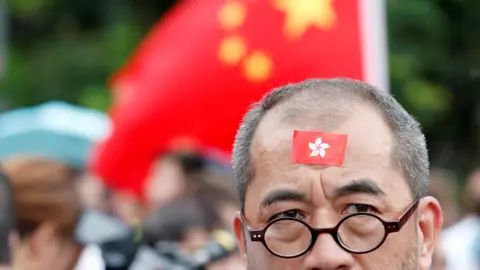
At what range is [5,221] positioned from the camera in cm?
430

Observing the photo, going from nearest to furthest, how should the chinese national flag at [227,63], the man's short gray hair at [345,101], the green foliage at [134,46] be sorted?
the man's short gray hair at [345,101] < the chinese national flag at [227,63] < the green foliage at [134,46]

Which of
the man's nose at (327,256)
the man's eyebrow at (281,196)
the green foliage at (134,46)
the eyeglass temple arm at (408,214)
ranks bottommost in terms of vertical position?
the man's nose at (327,256)

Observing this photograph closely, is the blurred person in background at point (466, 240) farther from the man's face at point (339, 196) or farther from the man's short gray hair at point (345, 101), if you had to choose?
the man's face at point (339, 196)

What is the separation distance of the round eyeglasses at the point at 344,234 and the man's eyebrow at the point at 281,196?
0.16 ft

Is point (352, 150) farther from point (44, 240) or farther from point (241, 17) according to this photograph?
point (241, 17)

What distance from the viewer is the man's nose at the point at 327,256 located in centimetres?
299

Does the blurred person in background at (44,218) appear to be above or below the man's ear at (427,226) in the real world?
above

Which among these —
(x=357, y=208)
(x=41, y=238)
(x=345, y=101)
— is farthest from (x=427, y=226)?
(x=41, y=238)

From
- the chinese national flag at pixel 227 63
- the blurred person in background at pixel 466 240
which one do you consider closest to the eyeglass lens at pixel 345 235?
the chinese national flag at pixel 227 63

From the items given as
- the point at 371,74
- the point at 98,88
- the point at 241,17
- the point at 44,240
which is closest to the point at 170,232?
the point at 44,240

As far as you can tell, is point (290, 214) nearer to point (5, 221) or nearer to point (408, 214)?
point (408, 214)

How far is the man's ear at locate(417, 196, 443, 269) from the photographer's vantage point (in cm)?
321

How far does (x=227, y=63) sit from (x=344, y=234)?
501 cm

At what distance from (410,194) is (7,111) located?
51.6 ft
